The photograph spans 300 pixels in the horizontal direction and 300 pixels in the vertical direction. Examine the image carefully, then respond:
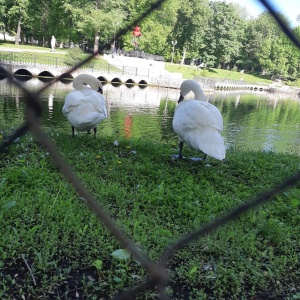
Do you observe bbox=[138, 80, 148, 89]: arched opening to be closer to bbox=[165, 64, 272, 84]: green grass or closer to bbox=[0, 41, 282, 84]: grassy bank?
bbox=[0, 41, 282, 84]: grassy bank

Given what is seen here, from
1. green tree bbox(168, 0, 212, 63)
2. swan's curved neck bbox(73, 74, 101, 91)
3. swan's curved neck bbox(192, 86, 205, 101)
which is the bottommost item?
swan's curved neck bbox(73, 74, 101, 91)

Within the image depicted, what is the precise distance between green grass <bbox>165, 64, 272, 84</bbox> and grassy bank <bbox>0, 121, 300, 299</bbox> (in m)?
43.5

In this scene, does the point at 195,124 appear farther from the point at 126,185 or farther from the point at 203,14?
the point at 203,14

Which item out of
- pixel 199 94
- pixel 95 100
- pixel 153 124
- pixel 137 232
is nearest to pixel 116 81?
pixel 153 124

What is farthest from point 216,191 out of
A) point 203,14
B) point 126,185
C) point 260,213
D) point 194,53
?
point 194,53

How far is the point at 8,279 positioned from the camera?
2.27 meters

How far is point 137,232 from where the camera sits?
2.93 meters

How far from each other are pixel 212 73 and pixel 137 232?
58.6 meters

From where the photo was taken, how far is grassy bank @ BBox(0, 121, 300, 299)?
2375 mm

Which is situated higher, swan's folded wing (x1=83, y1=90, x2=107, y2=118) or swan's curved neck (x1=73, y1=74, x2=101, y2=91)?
swan's curved neck (x1=73, y1=74, x2=101, y2=91)

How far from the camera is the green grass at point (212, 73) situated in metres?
49.3

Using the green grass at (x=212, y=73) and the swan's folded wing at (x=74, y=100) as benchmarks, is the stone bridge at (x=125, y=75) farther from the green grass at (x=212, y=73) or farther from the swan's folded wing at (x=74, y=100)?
the swan's folded wing at (x=74, y=100)

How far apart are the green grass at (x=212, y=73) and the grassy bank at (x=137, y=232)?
43.5 meters

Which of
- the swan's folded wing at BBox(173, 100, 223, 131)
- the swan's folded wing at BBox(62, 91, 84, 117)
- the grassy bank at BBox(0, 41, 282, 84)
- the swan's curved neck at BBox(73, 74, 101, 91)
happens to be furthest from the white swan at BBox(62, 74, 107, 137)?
the grassy bank at BBox(0, 41, 282, 84)
